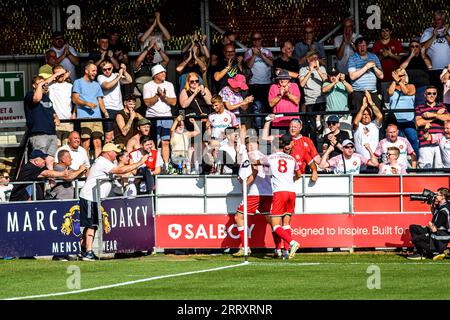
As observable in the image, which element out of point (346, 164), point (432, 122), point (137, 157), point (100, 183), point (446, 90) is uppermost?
point (446, 90)

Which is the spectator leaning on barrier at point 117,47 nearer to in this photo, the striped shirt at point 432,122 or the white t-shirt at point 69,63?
the white t-shirt at point 69,63

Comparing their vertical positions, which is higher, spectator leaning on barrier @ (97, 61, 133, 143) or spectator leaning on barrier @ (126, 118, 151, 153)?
spectator leaning on barrier @ (97, 61, 133, 143)

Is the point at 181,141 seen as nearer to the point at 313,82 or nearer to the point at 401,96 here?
the point at 313,82

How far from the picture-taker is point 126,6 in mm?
30203

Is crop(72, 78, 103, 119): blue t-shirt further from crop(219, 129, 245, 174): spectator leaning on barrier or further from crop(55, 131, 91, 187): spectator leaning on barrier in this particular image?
crop(219, 129, 245, 174): spectator leaning on barrier

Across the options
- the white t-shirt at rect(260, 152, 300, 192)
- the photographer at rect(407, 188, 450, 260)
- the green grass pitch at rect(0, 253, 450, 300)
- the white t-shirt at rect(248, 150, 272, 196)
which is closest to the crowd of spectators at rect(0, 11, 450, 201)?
the white t-shirt at rect(248, 150, 272, 196)

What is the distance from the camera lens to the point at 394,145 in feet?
87.7

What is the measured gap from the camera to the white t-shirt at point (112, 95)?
28.2m

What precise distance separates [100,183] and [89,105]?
384 cm

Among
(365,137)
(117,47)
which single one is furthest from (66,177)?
(365,137)

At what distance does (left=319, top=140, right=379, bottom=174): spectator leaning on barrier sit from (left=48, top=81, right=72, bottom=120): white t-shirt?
5777 mm

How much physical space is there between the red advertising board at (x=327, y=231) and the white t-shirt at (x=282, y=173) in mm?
1377

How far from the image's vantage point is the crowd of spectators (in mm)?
26406
